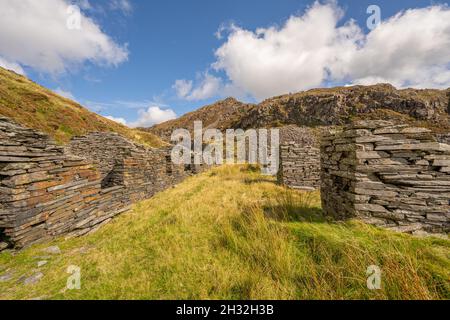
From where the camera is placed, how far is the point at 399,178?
3.84 metres

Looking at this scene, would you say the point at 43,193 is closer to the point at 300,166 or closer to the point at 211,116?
the point at 300,166

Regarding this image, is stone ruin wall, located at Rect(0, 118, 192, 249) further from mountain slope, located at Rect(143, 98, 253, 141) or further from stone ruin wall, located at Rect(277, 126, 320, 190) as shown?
mountain slope, located at Rect(143, 98, 253, 141)

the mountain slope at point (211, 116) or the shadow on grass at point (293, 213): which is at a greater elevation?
the mountain slope at point (211, 116)

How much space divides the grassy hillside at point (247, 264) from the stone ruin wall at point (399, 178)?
1.68 feet

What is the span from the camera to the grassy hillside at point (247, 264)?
246cm

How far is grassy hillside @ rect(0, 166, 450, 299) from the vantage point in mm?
2461

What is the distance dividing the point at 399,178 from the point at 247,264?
3.28 metres

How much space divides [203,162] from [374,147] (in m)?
17.5

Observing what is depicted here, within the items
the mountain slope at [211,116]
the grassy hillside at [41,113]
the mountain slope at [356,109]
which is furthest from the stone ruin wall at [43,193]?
the mountain slope at [211,116]

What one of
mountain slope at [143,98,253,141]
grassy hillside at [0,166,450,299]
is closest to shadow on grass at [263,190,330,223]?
grassy hillside at [0,166,450,299]

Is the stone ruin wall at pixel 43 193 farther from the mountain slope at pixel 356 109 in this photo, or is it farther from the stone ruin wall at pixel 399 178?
the mountain slope at pixel 356 109

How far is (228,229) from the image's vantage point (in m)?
4.29
